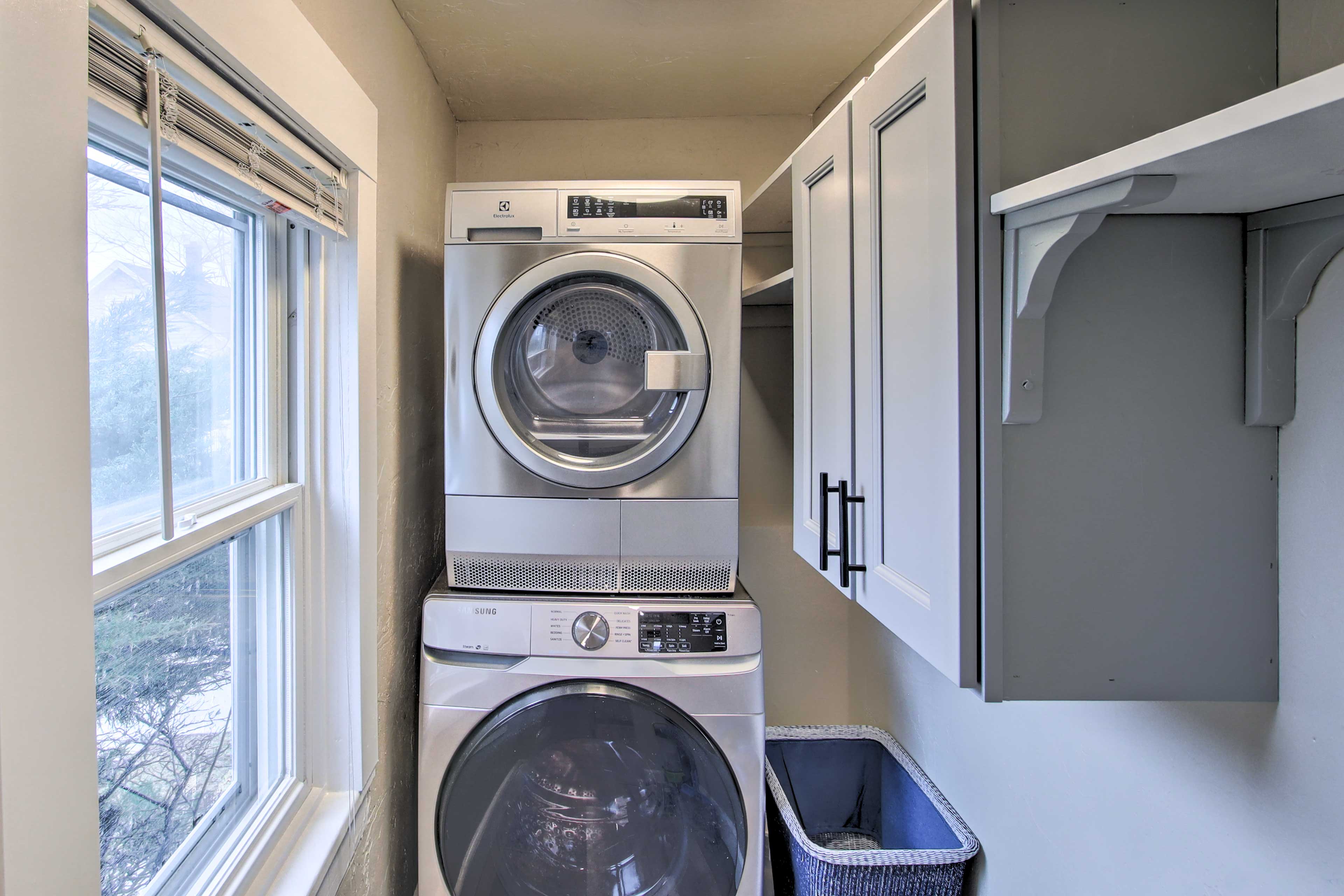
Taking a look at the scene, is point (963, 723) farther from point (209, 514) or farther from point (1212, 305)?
point (209, 514)

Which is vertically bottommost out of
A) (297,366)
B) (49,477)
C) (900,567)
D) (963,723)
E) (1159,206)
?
(963,723)

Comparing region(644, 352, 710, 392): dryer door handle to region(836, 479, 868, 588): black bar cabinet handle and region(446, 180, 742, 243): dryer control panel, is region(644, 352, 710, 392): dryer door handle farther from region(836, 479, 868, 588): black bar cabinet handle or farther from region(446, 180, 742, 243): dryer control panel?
A: region(836, 479, 868, 588): black bar cabinet handle

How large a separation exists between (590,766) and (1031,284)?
128 cm

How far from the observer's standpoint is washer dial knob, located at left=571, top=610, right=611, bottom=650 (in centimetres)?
150

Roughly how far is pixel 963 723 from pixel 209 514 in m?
1.52

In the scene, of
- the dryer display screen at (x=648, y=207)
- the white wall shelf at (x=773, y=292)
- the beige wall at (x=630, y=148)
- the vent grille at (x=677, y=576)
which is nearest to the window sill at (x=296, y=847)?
the vent grille at (x=677, y=576)

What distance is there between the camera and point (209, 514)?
3.30 feet

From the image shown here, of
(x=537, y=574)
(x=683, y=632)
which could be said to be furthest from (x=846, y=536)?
(x=537, y=574)

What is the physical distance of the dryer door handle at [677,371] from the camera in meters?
1.49

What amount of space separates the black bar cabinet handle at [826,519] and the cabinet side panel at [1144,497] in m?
0.42

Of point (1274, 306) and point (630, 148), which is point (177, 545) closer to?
point (1274, 306)

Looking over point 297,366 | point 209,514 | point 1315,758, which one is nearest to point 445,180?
point 297,366

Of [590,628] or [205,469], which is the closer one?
[205,469]

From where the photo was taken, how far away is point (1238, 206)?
75 cm
